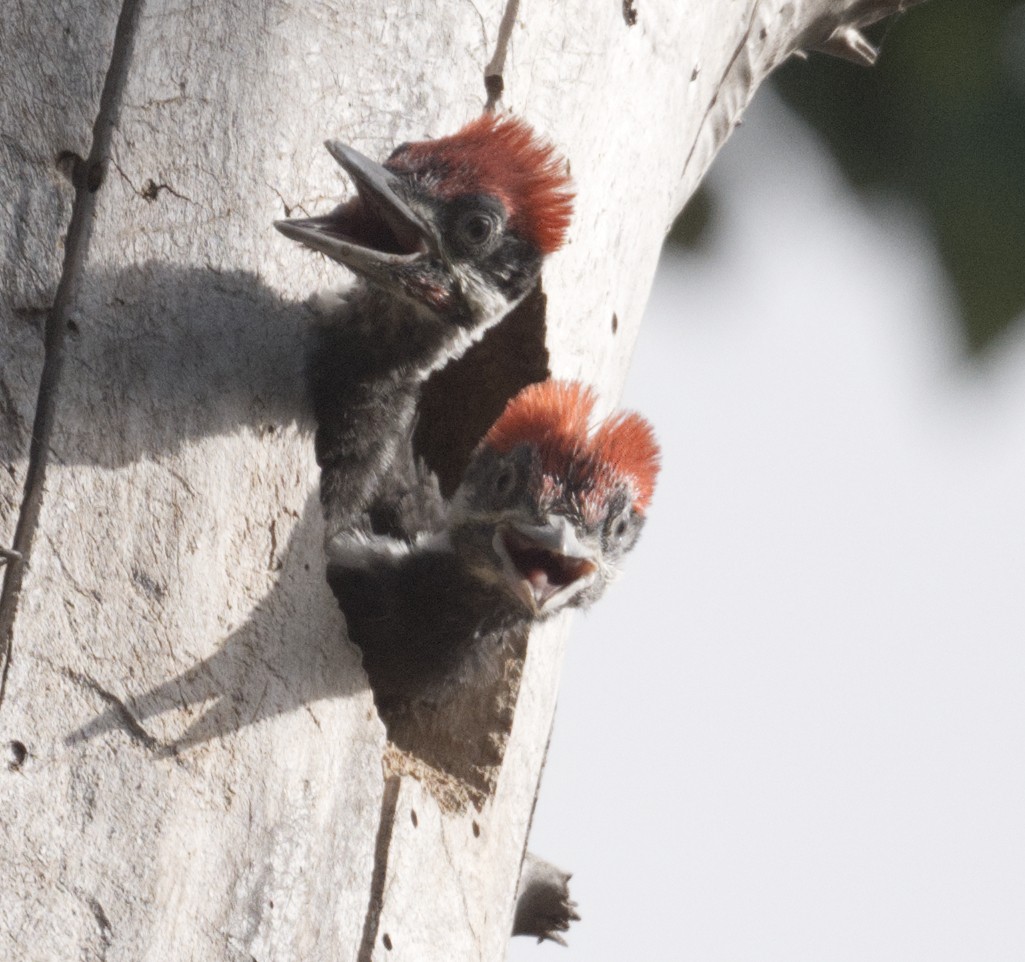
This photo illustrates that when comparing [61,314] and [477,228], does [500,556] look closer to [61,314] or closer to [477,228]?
[477,228]

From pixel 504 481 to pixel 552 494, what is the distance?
136 millimetres

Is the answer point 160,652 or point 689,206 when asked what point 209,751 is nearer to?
point 160,652

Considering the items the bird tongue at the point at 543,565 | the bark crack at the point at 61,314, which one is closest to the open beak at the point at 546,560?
the bird tongue at the point at 543,565

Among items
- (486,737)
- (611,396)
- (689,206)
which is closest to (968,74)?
(689,206)

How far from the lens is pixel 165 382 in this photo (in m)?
2.26

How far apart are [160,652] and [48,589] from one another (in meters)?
0.20

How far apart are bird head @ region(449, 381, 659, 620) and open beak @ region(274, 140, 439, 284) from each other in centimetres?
50

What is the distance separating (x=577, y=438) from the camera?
3.25m

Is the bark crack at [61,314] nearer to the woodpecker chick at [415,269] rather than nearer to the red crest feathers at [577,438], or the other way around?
the woodpecker chick at [415,269]

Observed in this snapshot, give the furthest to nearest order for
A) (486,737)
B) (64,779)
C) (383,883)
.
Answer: (486,737), (383,883), (64,779)

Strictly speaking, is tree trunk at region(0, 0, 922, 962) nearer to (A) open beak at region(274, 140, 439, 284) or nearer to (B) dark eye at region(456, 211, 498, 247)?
(A) open beak at region(274, 140, 439, 284)

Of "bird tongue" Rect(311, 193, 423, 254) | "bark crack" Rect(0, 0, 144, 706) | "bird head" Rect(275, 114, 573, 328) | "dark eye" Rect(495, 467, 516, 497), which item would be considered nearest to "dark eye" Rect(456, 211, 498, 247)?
"bird head" Rect(275, 114, 573, 328)

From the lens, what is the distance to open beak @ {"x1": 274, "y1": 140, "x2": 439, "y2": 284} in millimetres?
2488

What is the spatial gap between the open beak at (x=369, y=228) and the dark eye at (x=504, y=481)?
618mm
